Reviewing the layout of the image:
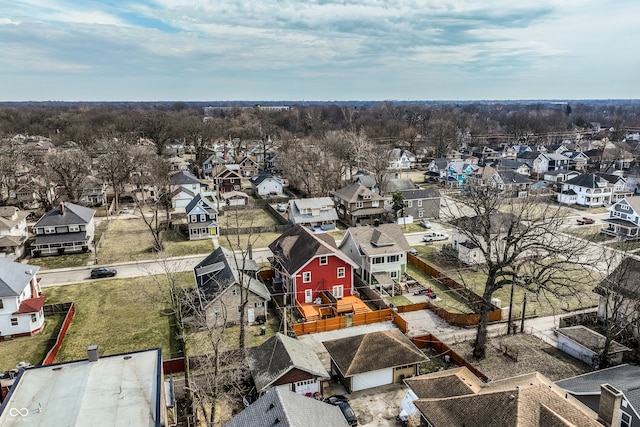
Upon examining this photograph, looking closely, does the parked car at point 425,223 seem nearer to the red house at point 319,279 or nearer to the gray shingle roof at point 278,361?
the red house at point 319,279

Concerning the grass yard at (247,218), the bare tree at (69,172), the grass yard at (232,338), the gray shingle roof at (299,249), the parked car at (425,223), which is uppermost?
the bare tree at (69,172)

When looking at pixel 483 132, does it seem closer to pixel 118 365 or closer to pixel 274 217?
pixel 274 217

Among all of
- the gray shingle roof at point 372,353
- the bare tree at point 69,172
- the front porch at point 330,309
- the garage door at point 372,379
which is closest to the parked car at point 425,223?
the front porch at point 330,309

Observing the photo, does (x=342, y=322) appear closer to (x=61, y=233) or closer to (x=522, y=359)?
(x=522, y=359)

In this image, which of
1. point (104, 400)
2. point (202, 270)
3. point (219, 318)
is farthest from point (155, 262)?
point (104, 400)

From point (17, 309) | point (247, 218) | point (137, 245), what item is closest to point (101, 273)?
point (137, 245)

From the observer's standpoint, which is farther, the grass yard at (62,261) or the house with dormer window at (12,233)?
the house with dormer window at (12,233)
